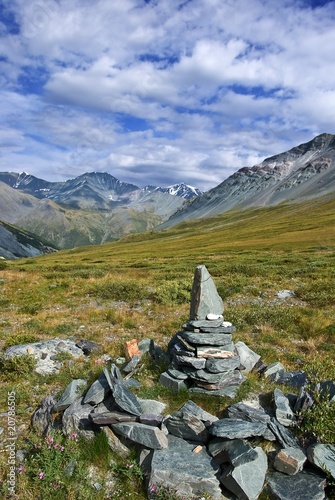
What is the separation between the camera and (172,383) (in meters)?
9.84

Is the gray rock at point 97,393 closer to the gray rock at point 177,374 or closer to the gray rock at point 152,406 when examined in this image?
the gray rock at point 152,406

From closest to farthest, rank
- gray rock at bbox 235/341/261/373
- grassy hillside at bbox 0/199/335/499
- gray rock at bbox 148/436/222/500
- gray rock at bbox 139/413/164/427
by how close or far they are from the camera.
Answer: gray rock at bbox 148/436/222/500, gray rock at bbox 139/413/164/427, grassy hillside at bbox 0/199/335/499, gray rock at bbox 235/341/261/373

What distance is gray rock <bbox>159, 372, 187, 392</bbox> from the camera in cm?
970

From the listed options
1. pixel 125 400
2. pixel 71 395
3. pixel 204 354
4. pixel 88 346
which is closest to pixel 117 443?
pixel 125 400

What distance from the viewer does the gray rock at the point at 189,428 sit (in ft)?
25.3

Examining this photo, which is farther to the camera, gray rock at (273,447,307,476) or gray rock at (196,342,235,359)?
gray rock at (196,342,235,359)

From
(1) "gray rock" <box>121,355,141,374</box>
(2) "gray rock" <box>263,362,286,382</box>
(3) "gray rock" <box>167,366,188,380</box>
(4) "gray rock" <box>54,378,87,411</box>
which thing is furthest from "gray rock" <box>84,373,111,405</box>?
(2) "gray rock" <box>263,362,286,382</box>

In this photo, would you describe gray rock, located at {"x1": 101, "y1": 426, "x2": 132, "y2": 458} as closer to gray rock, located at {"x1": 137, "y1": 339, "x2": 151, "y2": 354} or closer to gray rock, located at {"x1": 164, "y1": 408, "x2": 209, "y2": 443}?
gray rock, located at {"x1": 164, "y1": 408, "x2": 209, "y2": 443}

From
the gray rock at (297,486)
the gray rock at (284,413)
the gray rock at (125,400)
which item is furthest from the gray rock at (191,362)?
the gray rock at (297,486)

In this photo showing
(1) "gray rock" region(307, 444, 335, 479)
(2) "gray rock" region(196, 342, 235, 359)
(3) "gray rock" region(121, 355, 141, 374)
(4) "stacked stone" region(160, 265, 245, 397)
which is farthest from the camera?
(3) "gray rock" region(121, 355, 141, 374)

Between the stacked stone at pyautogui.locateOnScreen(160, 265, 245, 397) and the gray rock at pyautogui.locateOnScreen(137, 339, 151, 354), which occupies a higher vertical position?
the stacked stone at pyautogui.locateOnScreen(160, 265, 245, 397)

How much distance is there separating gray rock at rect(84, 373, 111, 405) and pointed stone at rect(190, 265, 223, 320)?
3847 mm

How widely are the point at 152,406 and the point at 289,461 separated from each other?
3418 mm

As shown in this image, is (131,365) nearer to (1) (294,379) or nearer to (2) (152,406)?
(2) (152,406)
